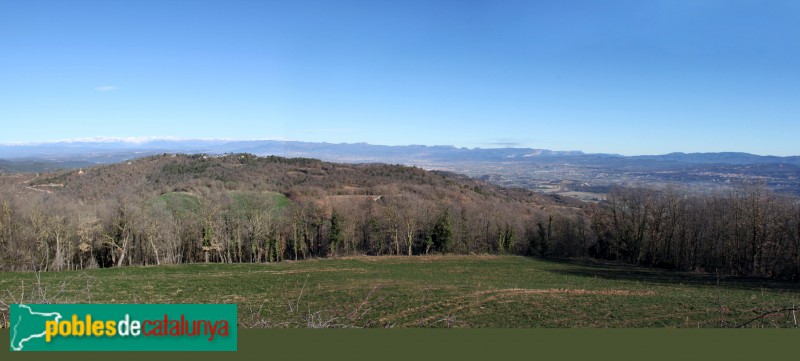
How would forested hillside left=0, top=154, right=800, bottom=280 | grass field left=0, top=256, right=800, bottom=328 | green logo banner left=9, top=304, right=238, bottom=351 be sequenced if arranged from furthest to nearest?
1. forested hillside left=0, top=154, right=800, bottom=280
2. grass field left=0, top=256, right=800, bottom=328
3. green logo banner left=9, top=304, right=238, bottom=351

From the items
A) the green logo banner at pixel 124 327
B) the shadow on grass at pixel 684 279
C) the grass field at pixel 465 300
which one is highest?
the green logo banner at pixel 124 327

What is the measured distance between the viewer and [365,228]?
54.2m

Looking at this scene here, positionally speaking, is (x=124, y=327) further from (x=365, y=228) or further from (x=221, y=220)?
(x=365, y=228)

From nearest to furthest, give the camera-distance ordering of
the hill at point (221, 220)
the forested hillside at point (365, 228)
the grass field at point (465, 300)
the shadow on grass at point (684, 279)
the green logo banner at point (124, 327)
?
the green logo banner at point (124, 327)
the grass field at point (465, 300)
the shadow on grass at point (684, 279)
the forested hillside at point (365, 228)
the hill at point (221, 220)

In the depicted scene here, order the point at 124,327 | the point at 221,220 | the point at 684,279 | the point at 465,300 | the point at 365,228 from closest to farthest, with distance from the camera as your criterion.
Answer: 1. the point at 124,327
2. the point at 465,300
3. the point at 684,279
4. the point at 221,220
5. the point at 365,228

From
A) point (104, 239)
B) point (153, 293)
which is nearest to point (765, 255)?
point (153, 293)

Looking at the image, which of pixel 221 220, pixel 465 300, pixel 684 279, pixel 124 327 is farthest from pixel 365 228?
pixel 124 327

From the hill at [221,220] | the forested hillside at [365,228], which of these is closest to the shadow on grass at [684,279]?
the forested hillside at [365,228]

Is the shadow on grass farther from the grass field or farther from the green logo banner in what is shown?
the green logo banner

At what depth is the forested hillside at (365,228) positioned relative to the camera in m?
32.8

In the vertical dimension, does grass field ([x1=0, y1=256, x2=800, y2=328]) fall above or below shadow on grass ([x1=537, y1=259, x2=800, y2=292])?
above

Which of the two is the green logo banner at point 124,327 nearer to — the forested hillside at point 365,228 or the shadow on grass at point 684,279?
the shadow on grass at point 684,279

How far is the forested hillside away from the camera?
32.8 meters

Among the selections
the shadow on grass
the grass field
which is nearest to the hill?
the grass field
